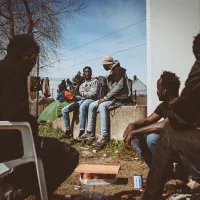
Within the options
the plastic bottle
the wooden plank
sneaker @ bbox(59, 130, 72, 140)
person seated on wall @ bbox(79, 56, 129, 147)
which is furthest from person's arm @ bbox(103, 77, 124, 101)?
the plastic bottle

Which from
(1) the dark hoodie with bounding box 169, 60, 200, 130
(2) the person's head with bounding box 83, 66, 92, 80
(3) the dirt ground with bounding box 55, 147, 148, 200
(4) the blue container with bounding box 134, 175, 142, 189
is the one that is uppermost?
(2) the person's head with bounding box 83, 66, 92, 80

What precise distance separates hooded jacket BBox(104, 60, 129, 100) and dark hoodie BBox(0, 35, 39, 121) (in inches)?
168

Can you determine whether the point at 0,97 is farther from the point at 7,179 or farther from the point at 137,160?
the point at 137,160

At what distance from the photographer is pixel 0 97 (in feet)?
8.21

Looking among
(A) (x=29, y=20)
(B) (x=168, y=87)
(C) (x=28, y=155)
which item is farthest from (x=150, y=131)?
(A) (x=29, y=20)

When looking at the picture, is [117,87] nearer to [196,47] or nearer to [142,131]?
[142,131]

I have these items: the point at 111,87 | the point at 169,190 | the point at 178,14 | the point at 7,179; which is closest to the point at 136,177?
the point at 169,190

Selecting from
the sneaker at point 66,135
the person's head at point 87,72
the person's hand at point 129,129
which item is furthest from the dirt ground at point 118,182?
the person's head at point 87,72

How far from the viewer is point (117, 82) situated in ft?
22.7

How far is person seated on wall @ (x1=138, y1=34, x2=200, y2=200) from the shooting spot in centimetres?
236

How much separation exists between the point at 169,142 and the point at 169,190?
132cm

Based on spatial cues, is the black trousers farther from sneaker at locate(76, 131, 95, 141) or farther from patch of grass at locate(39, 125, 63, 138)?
patch of grass at locate(39, 125, 63, 138)

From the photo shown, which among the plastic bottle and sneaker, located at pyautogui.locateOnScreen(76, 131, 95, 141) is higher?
sneaker, located at pyautogui.locateOnScreen(76, 131, 95, 141)

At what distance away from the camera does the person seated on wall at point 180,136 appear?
7.75ft
